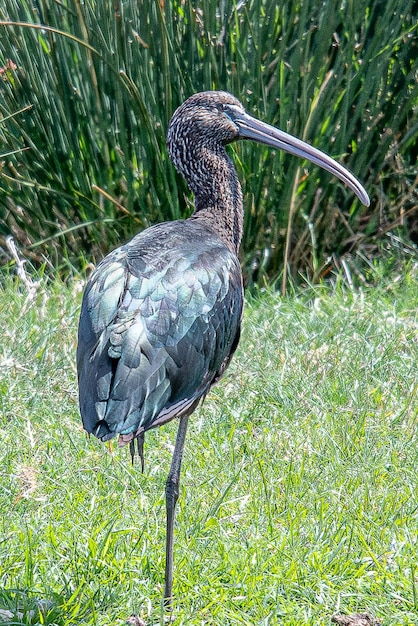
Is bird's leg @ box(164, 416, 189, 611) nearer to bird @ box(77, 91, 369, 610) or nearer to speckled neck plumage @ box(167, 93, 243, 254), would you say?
bird @ box(77, 91, 369, 610)

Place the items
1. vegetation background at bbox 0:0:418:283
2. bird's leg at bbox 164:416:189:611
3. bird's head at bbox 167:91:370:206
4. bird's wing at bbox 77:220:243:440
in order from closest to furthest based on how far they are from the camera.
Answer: bird's wing at bbox 77:220:243:440 < bird's leg at bbox 164:416:189:611 < bird's head at bbox 167:91:370:206 < vegetation background at bbox 0:0:418:283

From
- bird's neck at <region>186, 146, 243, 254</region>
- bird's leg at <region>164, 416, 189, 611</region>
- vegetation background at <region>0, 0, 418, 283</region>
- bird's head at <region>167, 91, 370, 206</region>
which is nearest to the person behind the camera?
bird's leg at <region>164, 416, 189, 611</region>

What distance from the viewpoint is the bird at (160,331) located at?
308 centimetres

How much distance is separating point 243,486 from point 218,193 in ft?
3.58

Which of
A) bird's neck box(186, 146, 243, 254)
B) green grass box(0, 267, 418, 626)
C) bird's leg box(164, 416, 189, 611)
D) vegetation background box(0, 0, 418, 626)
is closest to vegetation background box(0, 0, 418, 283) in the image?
vegetation background box(0, 0, 418, 626)

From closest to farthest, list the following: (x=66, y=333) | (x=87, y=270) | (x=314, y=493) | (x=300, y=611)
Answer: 1. (x=300, y=611)
2. (x=314, y=493)
3. (x=66, y=333)
4. (x=87, y=270)

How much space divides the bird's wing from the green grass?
0.54 meters

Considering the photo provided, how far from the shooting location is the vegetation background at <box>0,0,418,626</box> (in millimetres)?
3416

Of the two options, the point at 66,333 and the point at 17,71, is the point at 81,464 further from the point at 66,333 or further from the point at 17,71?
the point at 17,71

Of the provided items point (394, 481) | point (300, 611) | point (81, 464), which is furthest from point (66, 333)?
point (300, 611)

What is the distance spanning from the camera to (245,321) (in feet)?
17.8

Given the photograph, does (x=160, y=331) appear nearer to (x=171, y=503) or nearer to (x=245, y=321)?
(x=171, y=503)

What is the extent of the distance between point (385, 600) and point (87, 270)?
341cm

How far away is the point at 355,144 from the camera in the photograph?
631 cm
